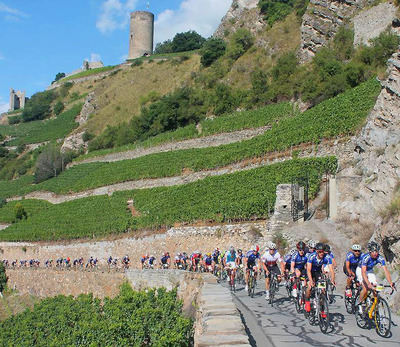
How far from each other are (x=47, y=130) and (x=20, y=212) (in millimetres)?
41221

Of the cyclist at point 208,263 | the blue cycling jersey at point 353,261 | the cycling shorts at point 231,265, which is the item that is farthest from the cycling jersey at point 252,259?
the cyclist at point 208,263

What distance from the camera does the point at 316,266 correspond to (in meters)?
10.2

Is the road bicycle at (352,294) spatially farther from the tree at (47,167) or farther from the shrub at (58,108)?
the shrub at (58,108)

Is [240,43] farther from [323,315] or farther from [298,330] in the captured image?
[323,315]

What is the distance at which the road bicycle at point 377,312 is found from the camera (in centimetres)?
848

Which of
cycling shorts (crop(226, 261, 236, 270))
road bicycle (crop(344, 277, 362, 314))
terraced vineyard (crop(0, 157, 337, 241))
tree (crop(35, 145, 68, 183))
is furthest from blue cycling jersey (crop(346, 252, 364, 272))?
tree (crop(35, 145, 68, 183))

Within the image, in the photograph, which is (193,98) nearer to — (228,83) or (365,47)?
(228,83)

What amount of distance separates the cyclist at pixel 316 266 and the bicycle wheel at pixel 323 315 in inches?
26.2

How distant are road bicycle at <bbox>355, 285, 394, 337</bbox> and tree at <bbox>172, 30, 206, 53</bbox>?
99.3 metres

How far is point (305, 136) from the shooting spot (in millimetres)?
32250

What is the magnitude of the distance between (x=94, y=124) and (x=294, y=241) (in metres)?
57.3

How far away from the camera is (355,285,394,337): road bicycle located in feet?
27.8

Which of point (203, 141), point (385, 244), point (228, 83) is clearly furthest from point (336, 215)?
point (228, 83)

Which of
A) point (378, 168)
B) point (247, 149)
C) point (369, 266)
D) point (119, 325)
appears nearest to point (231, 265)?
point (119, 325)
